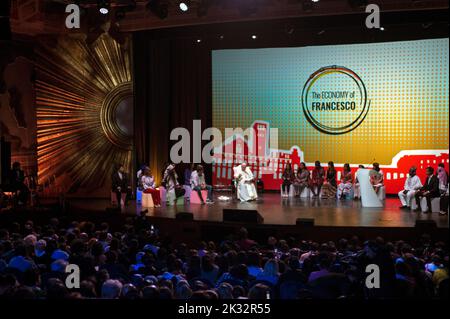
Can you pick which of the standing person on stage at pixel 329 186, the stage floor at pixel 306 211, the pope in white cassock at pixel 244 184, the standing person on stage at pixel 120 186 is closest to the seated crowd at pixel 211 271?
the stage floor at pixel 306 211

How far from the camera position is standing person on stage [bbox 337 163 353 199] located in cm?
1272

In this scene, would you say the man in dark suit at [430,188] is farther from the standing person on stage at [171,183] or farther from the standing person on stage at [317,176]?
the standing person on stage at [171,183]

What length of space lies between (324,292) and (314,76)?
9.49m

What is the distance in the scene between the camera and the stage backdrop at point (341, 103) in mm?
12852

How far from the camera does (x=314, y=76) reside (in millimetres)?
13742

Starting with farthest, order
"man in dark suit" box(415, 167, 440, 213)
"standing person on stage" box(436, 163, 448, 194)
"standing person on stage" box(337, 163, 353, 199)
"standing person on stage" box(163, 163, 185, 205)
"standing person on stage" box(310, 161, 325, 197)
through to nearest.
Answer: "standing person on stage" box(310, 161, 325, 197), "standing person on stage" box(337, 163, 353, 199), "standing person on stage" box(163, 163, 185, 205), "standing person on stage" box(436, 163, 448, 194), "man in dark suit" box(415, 167, 440, 213)

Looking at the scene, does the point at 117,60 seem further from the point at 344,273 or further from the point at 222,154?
the point at 344,273

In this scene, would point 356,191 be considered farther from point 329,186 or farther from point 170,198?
point 170,198

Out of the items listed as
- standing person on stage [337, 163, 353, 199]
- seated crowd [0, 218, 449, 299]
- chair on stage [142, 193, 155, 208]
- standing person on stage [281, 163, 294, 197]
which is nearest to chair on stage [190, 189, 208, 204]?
chair on stage [142, 193, 155, 208]

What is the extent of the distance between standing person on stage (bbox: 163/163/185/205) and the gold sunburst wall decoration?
2.54m

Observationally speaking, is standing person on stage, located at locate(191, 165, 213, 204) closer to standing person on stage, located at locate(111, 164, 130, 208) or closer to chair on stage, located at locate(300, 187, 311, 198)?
standing person on stage, located at locate(111, 164, 130, 208)

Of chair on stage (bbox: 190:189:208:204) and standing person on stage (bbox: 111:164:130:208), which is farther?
chair on stage (bbox: 190:189:208:204)

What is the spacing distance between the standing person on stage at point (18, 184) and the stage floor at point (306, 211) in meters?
1.00
